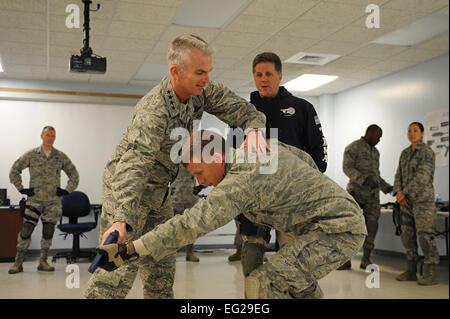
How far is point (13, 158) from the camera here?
25.5 ft

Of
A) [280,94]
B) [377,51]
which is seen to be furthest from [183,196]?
[280,94]

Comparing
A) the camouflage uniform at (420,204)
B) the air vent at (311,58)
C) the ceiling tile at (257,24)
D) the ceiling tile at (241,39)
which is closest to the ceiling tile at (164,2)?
the ceiling tile at (257,24)

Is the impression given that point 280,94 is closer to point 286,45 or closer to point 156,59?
point 286,45

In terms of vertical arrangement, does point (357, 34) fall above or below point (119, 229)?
above

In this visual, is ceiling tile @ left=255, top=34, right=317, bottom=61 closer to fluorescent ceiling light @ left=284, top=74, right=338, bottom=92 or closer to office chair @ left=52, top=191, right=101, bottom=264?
fluorescent ceiling light @ left=284, top=74, right=338, bottom=92

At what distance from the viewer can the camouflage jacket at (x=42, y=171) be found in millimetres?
6020

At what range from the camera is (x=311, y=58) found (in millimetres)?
6711

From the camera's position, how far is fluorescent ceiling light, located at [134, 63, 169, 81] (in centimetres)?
716

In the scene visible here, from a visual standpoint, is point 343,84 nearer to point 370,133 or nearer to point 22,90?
point 370,133

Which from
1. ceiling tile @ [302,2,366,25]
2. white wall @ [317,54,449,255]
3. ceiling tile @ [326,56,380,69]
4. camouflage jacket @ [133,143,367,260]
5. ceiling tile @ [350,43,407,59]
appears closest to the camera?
camouflage jacket @ [133,143,367,260]

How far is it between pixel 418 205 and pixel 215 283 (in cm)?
232

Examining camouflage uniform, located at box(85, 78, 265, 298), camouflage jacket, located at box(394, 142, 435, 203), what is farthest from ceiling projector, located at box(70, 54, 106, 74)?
camouflage jacket, located at box(394, 142, 435, 203)

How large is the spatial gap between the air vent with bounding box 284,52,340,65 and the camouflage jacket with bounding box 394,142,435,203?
1.89 m

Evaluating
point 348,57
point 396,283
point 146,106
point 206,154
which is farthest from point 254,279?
point 348,57
